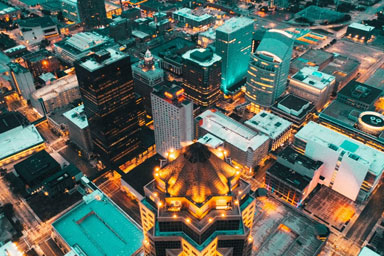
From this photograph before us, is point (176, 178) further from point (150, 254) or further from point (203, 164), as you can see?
point (150, 254)

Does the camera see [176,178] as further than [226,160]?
No

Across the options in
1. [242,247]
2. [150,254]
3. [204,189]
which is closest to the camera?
[204,189]

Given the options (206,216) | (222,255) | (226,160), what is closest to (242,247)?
(222,255)

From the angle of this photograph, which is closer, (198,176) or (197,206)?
(197,206)

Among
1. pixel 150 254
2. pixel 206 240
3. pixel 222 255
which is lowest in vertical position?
pixel 150 254

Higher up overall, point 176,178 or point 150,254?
point 176,178

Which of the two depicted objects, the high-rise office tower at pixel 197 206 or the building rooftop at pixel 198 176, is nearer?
the high-rise office tower at pixel 197 206

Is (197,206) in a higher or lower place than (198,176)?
lower

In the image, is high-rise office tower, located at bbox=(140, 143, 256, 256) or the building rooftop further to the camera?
the building rooftop
